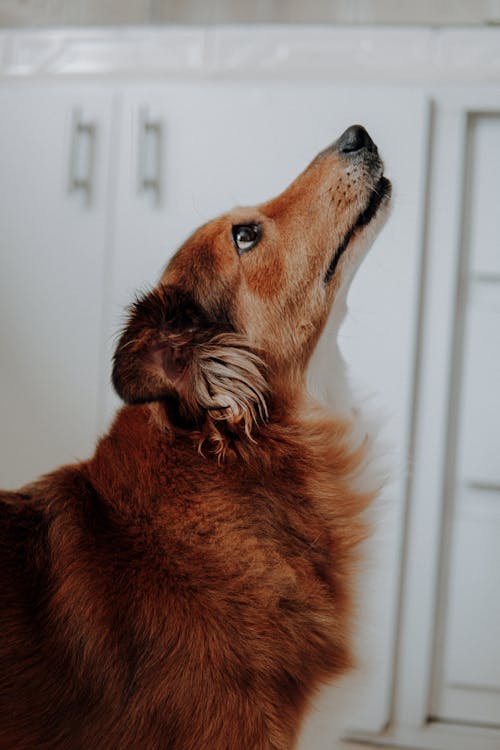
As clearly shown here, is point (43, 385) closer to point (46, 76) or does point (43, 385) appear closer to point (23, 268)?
point (23, 268)

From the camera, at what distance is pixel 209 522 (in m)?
0.85

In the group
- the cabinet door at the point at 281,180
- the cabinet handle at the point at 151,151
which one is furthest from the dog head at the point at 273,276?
the cabinet handle at the point at 151,151

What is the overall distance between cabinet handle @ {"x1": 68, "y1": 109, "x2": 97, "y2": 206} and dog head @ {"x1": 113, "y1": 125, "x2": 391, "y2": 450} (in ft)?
1.52

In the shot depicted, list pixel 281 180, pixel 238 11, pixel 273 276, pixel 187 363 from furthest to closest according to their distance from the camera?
pixel 238 11 → pixel 281 180 → pixel 273 276 → pixel 187 363

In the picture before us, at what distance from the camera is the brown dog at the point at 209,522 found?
768 mm

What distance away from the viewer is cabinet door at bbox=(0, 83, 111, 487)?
1380 millimetres

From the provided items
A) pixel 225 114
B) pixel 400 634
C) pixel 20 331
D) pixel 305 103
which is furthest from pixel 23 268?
pixel 400 634

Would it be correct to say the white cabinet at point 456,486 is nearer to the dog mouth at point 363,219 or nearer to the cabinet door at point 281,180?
the cabinet door at point 281,180

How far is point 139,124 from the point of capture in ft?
4.47

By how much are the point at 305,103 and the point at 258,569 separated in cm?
79

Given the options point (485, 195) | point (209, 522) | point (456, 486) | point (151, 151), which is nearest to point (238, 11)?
point (151, 151)

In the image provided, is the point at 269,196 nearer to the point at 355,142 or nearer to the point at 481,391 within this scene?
the point at 355,142

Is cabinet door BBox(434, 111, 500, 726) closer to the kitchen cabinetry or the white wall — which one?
the kitchen cabinetry

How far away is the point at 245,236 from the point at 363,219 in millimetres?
142
